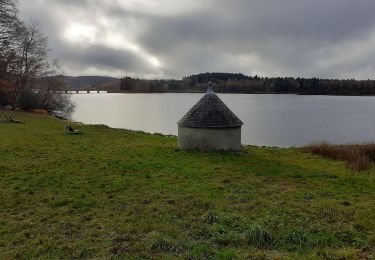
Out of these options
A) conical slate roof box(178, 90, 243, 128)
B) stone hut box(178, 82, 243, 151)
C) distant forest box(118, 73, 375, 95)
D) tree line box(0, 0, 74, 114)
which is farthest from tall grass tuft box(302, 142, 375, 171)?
distant forest box(118, 73, 375, 95)

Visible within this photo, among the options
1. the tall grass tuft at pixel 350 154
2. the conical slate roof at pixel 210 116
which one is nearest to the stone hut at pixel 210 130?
the conical slate roof at pixel 210 116

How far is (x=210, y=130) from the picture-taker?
60.6 ft

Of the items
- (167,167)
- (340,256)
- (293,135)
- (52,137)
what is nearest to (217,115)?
(167,167)

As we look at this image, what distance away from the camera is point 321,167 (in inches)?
669

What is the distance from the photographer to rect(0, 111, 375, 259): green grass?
706 centimetres

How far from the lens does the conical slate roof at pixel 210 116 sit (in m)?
18.6

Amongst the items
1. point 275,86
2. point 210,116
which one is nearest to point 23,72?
point 210,116

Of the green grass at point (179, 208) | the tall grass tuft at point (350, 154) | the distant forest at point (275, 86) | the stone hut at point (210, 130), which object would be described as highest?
the distant forest at point (275, 86)

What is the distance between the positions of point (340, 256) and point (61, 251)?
5.20 meters

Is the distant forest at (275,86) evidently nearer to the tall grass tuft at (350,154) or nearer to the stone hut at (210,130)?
the tall grass tuft at (350,154)

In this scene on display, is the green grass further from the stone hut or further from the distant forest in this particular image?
the distant forest

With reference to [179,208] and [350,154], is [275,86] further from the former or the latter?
[179,208]

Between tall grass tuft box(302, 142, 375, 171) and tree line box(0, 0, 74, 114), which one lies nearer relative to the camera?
tall grass tuft box(302, 142, 375, 171)

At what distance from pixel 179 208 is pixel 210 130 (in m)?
9.32
